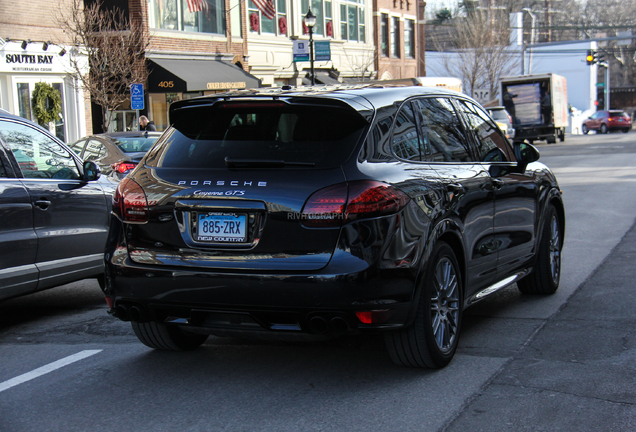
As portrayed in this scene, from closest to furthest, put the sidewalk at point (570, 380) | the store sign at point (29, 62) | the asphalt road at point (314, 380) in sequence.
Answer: the sidewalk at point (570, 380) < the asphalt road at point (314, 380) < the store sign at point (29, 62)

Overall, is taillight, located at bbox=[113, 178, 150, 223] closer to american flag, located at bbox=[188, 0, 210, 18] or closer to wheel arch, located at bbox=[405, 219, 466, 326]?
wheel arch, located at bbox=[405, 219, 466, 326]

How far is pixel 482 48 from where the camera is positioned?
59844 millimetres

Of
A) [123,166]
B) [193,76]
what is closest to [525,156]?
[123,166]

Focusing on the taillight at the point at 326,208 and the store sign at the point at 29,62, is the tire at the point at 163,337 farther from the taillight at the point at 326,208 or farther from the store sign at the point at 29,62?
the store sign at the point at 29,62

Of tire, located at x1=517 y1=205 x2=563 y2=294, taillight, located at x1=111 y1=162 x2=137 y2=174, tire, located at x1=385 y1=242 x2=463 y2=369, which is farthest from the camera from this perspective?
Answer: taillight, located at x1=111 y1=162 x2=137 y2=174

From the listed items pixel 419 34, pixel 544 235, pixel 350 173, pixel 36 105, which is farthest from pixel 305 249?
pixel 419 34

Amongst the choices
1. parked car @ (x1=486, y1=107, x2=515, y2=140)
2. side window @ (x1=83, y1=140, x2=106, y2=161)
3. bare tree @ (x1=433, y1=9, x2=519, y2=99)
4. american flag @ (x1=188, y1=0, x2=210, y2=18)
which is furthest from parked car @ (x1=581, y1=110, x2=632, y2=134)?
side window @ (x1=83, y1=140, x2=106, y2=161)

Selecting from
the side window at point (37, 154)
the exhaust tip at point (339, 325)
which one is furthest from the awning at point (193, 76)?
the exhaust tip at point (339, 325)

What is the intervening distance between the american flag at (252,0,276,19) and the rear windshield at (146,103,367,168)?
27.6 m

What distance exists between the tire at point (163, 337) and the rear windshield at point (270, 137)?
3.88ft

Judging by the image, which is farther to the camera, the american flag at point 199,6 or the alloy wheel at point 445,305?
the american flag at point 199,6

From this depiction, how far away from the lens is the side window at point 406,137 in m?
4.86

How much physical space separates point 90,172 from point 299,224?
→ 336 centimetres

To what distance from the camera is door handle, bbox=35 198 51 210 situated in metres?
6.56
